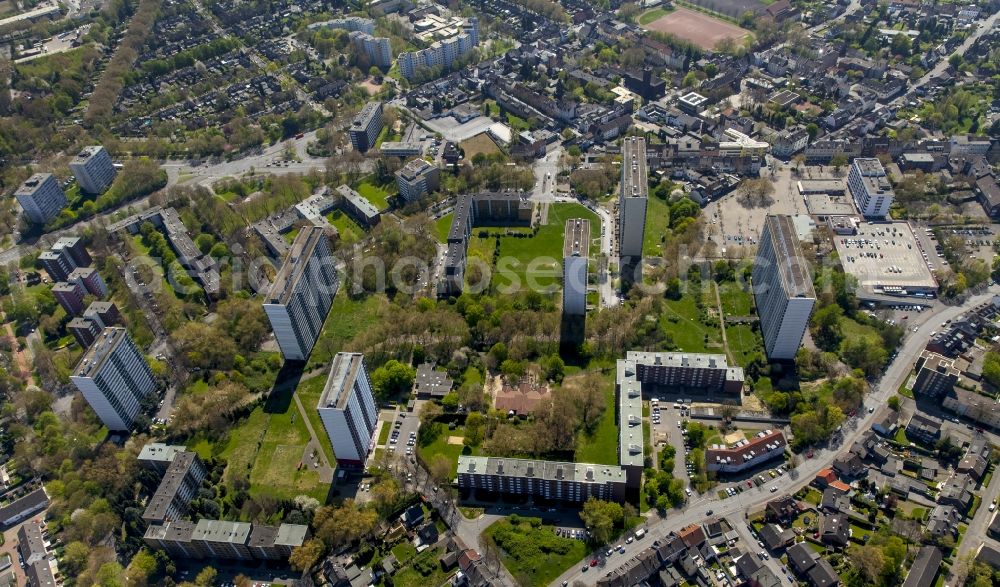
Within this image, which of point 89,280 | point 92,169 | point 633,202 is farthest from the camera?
point 92,169

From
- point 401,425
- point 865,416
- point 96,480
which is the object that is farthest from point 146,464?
point 865,416

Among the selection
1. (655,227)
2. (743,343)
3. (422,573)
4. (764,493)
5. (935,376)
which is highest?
(935,376)

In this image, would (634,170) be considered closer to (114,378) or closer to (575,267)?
(575,267)

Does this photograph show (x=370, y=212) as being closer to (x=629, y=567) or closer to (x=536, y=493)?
(x=536, y=493)

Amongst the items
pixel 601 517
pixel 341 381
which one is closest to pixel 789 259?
pixel 601 517

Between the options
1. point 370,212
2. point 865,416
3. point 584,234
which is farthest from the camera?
point 370,212

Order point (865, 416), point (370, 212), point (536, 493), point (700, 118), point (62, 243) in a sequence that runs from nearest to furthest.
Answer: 1. point (536, 493)
2. point (865, 416)
3. point (62, 243)
4. point (370, 212)
5. point (700, 118)

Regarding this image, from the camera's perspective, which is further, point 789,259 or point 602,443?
point 789,259
